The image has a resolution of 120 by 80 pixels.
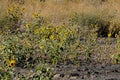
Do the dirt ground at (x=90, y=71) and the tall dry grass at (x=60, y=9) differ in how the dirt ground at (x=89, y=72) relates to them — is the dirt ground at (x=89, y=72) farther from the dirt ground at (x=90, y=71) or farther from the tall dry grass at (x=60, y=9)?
the tall dry grass at (x=60, y=9)

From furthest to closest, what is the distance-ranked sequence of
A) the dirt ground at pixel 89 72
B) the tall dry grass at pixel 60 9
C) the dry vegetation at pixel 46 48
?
the tall dry grass at pixel 60 9 < the dry vegetation at pixel 46 48 < the dirt ground at pixel 89 72

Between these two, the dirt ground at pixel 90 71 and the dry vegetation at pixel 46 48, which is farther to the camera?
the dry vegetation at pixel 46 48

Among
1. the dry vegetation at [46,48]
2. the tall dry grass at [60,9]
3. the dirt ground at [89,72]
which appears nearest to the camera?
the dirt ground at [89,72]

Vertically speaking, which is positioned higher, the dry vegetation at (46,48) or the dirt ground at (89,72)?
the dry vegetation at (46,48)

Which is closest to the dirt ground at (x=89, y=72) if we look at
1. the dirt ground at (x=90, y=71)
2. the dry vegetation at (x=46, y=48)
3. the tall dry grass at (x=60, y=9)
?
the dirt ground at (x=90, y=71)

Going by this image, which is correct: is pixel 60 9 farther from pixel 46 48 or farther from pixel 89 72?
pixel 89 72

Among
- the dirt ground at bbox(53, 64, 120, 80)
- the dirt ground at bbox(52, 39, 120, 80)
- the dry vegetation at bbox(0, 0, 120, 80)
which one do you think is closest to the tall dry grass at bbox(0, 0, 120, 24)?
the dry vegetation at bbox(0, 0, 120, 80)

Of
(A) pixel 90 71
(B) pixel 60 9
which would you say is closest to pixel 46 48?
(A) pixel 90 71

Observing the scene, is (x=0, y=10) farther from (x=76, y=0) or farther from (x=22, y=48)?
(x=76, y=0)

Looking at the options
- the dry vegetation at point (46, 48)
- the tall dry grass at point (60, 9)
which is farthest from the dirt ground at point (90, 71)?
the tall dry grass at point (60, 9)

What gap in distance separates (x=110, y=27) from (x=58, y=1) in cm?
673

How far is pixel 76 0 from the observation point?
17.1m

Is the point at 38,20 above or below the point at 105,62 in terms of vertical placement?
above

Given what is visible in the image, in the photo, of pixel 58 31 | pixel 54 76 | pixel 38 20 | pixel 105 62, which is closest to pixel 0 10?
pixel 38 20
